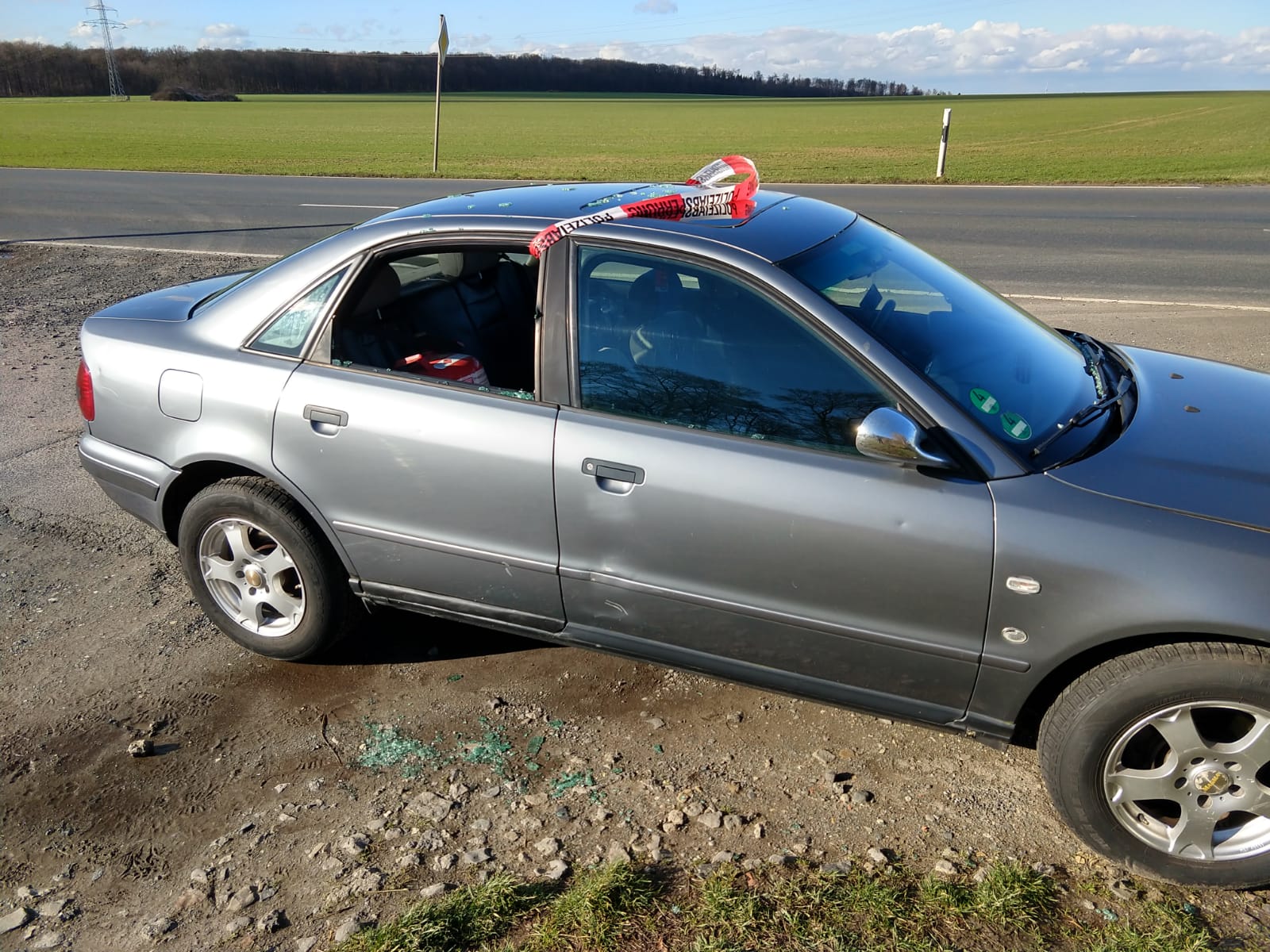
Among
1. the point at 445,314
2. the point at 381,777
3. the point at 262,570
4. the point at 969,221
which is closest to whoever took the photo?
the point at 381,777

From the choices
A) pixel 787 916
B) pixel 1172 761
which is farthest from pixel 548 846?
pixel 1172 761

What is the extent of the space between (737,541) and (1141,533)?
105 centimetres

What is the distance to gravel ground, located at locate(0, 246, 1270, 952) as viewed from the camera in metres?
2.72

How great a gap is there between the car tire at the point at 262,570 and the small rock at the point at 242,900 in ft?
3.64

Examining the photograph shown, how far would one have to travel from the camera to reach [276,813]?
9.85ft

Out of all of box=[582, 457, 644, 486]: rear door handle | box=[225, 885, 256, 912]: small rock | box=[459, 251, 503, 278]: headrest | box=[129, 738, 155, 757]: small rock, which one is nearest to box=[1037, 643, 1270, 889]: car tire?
box=[582, 457, 644, 486]: rear door handle

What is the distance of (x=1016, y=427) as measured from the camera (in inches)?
112

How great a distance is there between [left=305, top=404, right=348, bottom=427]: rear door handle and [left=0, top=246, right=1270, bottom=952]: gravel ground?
38.8 inches

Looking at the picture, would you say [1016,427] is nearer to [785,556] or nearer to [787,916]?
[785,556]

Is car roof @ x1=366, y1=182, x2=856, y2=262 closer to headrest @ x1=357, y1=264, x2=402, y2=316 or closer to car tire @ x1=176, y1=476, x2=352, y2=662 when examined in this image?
headrest @ x1=357, y1=264, x2=402, y2=316

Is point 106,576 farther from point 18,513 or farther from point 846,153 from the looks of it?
point 846,153

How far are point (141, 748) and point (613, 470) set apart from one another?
1828mm

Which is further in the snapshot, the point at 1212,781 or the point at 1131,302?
the point at 1131,302

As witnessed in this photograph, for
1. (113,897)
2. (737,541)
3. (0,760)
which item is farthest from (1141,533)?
(0,760)
